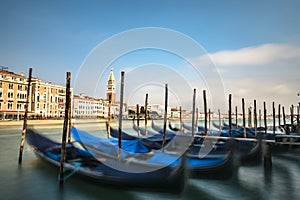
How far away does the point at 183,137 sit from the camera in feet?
28.5

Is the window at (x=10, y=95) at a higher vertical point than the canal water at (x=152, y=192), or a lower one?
higher

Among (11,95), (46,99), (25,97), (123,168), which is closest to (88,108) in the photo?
(46,99)

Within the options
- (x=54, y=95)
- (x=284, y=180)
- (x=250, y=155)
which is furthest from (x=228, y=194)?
(x=54, y=95)

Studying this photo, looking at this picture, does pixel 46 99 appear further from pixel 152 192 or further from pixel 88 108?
pixel 152 192

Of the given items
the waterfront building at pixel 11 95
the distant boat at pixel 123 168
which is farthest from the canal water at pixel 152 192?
the waterfront building at pixel 11 95

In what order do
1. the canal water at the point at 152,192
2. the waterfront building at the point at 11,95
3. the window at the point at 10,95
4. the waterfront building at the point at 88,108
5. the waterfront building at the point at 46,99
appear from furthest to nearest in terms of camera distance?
the waterfront building at the point at 88,108, the waterfront building at the point at 46,99, the window at the point at 10,95, the waterfront building at the point at 11,95, the canal water at the point at 152,192

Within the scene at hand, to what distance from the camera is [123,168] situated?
14.4 ft

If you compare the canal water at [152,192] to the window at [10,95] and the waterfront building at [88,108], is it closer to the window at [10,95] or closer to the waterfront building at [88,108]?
the window at [10,95]

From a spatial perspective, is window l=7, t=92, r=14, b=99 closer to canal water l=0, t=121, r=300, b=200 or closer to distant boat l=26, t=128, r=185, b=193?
canal water l=0, t=121, r=300, b=200

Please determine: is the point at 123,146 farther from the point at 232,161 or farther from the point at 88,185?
the point at 232,161

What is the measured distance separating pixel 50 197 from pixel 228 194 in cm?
325

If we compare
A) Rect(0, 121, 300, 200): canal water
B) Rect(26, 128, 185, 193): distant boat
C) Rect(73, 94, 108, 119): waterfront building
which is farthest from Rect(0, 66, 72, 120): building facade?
Rect(26, 128, 185, 193): distant boat

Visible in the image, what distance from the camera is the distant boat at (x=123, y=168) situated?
392cm

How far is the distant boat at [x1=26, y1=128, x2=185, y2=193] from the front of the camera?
392 centimetres
